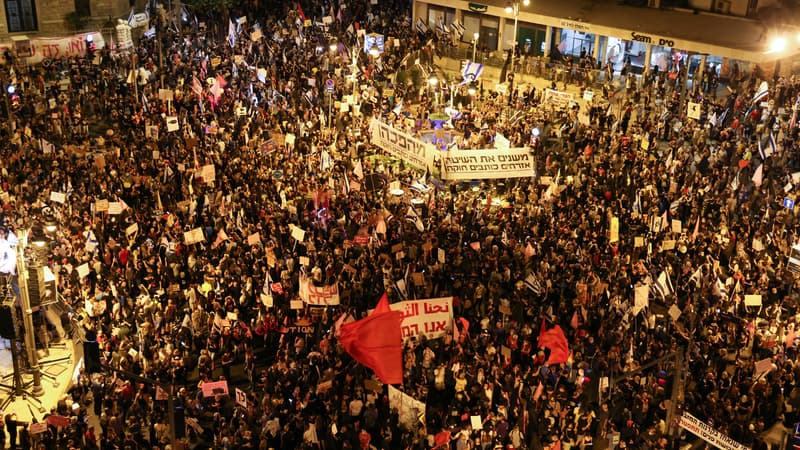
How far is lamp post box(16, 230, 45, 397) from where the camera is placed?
818 inches

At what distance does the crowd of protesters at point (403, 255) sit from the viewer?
19172 millimetres

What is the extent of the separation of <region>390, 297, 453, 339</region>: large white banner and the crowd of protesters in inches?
23.0

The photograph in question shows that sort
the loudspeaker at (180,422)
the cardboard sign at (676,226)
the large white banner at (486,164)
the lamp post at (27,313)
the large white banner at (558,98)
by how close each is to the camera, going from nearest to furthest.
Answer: the loudspeaker at (180,422)
the lamp post at (27,313)
the cardboard sign at (676,226)
the large white banner at (486,164)
the large white banner at (558,98)

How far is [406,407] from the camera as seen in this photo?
18.6m

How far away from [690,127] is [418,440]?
19.5 meters

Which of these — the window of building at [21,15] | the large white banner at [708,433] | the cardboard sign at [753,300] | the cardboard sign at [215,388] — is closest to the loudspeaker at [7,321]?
the cardboard sign at [215,388]

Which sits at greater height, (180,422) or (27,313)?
(27,313)

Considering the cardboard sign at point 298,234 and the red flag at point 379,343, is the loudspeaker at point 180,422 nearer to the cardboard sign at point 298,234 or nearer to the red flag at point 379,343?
the red flag at point 379,343

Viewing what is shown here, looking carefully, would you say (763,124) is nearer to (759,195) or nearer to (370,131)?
(759,195)

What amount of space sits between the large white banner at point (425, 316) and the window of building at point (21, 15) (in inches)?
1220

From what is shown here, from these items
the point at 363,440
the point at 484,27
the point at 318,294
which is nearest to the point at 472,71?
the point at 484,27


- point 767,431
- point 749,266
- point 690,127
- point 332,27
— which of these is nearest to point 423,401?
point 767,431

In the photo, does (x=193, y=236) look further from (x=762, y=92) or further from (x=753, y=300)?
(x=762, y=92)

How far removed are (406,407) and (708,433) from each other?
5698mm
